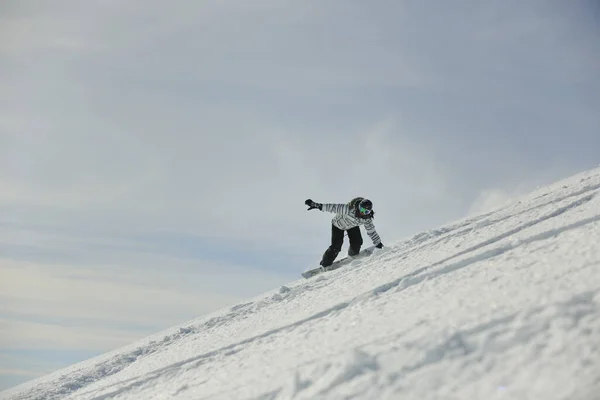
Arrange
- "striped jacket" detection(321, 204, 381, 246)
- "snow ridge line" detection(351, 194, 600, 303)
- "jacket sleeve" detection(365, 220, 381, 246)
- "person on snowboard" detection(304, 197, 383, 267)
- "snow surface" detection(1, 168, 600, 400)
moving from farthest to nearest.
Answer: "striped jacket" detection(321, 204, 381, 246) → "person on snowboard" detection(304, 197, 383, 267) → "jacket sleeve" detection(365, 220, 381, 246) → "snow ridge line" detection(351, 194, 600, 303) → "snow surface" detection(1, 168, 600, 400)

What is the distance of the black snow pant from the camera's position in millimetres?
12352

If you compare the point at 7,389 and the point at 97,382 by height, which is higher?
the point at 7,389

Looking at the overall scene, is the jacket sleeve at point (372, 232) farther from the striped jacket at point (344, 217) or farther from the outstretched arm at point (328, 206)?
the outstretched arm at point (328, 206)

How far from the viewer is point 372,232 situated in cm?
1178

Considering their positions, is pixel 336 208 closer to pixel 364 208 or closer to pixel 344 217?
pixel 344 217

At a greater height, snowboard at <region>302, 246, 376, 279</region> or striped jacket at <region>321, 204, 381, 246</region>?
striped jacket at <region>321, 204, 381, 246</region>

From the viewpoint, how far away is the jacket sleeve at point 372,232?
38.5ft

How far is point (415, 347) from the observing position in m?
4.08

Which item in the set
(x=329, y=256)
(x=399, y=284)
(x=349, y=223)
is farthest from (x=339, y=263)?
(x=399, y=284)

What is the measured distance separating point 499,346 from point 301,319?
3.22 metres

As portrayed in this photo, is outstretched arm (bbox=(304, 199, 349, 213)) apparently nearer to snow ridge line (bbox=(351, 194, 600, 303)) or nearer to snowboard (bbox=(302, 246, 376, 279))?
snowboard (bbox=(302, 246, 376, 279))

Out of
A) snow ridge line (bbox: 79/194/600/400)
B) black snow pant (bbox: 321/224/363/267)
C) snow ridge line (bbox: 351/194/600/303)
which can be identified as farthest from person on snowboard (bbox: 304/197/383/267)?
snow ridge line (bbox: 351/194/600/303)

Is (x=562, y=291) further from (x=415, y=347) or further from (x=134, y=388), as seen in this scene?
(x=134, y=388)

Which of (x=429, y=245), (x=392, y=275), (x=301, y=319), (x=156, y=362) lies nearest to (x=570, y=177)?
(x=429, y=245)
